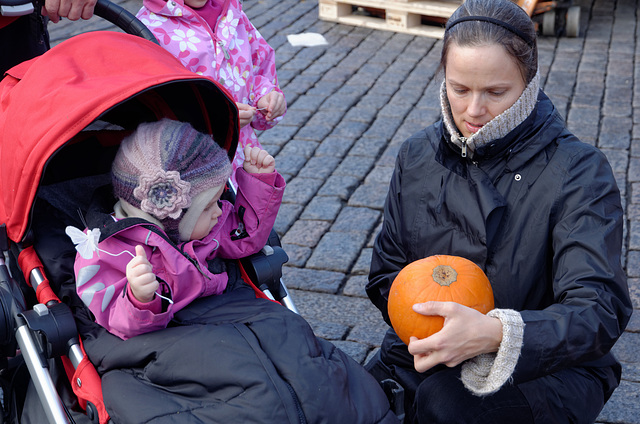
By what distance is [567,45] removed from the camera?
25.5 feet

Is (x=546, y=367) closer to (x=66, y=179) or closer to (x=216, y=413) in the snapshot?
(x=216, y=413)

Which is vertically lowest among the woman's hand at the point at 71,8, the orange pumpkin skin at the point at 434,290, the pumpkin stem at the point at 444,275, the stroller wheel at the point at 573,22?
the stroller wheel at the point at 573,22

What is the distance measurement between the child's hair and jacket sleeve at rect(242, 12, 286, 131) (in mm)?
1153

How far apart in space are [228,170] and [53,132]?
1.87 feet

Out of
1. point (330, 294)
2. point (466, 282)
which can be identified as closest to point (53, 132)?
point (466, 282)

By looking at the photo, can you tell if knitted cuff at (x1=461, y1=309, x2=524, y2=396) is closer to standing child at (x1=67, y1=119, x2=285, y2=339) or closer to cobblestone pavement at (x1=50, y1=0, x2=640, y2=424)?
standing child at (x1=67, y1=119, x2=285, y2=339)

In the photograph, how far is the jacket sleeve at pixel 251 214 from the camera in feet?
9.07

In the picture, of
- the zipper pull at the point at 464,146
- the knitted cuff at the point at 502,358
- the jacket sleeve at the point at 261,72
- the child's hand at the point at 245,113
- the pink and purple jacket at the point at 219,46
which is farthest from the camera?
the jacket sleeve at the point at 261,72

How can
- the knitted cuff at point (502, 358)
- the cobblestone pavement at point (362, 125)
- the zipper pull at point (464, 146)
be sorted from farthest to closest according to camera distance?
the cobblestone pavement at point (362, 125) → the zipper pull at point (464, 146) → the knitted cuff at point (502, 358)

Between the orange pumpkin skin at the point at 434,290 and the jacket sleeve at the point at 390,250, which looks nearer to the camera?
the orange pumpkin skin at the point at 434,290

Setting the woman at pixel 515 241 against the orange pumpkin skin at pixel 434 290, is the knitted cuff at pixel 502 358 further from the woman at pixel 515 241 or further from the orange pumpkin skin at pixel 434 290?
the orange pumpkin skin at pixel 434 290

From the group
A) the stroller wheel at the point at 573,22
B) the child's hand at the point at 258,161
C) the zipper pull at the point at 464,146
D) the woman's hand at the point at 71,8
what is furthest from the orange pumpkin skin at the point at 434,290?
the stroller wheel at the point at 573,22

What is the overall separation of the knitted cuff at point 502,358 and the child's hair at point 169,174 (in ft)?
3.22

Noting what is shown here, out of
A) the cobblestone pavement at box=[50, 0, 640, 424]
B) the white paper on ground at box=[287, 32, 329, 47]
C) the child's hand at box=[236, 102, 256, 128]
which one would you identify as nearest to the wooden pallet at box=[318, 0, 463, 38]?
the cobblestone pavement at box=[50, 0, 640, 424]
